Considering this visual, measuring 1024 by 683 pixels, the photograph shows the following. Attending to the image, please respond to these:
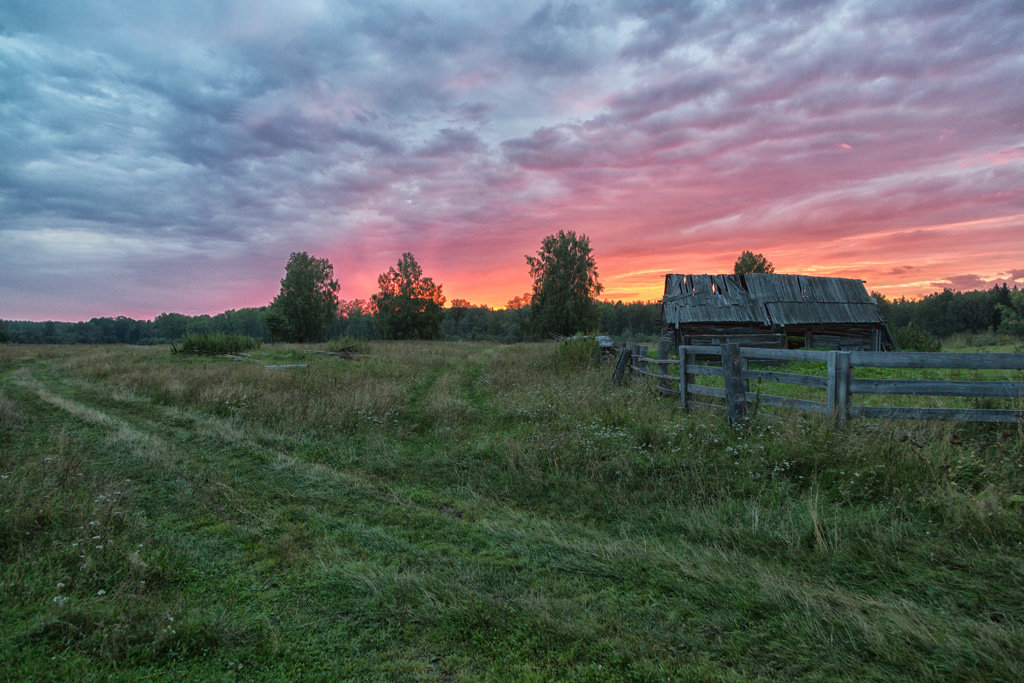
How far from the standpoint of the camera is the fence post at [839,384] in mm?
6516

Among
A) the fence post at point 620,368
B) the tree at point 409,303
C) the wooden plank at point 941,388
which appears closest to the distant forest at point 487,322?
the tree at point 409,303

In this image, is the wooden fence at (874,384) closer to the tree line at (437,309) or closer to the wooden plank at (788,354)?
the wooden plank at (788,354)

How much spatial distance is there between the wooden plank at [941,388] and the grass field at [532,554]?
1.68 feet

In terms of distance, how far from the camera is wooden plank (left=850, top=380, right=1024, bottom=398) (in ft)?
19.4

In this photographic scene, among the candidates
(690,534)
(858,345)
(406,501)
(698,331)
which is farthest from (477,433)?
(858,345)

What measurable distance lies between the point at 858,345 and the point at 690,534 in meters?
29.6

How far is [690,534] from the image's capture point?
15.0 feet

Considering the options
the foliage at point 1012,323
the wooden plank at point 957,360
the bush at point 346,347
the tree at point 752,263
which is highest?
the tree at point 752,263

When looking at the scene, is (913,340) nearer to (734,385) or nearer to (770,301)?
(770,301)

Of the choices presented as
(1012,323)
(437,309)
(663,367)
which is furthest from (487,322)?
(663,367)

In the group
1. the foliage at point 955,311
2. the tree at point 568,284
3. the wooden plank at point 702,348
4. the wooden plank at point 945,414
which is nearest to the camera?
the wooden plank at point 945,414

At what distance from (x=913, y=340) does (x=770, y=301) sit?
956 centimetres

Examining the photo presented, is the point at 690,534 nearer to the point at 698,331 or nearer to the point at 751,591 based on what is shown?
the point at 751,591

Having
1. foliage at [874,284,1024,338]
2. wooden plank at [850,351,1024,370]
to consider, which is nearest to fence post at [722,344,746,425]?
wooden plank at [850,351,1024,370]
